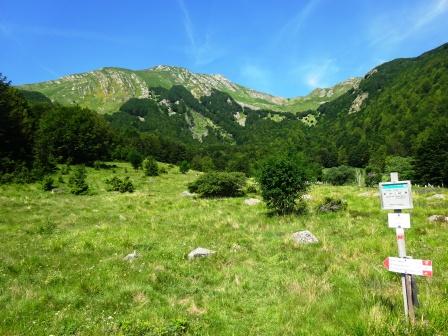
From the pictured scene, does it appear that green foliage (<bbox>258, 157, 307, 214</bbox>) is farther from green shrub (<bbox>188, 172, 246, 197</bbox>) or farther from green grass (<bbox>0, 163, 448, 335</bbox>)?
green shrub (<bbox>188, 172, 246, 197</bbox>)

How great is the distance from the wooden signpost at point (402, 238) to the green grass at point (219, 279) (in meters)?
0.51

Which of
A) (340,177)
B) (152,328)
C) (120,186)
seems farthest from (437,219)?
(340,177)

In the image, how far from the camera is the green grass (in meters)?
7.78

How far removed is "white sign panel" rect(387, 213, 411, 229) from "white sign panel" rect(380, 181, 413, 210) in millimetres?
207

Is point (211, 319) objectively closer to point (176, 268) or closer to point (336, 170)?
point (176, 268)

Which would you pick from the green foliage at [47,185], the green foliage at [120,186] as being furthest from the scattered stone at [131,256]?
the green foliage at [47,185]

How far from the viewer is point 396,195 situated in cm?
723

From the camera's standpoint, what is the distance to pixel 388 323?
712cm

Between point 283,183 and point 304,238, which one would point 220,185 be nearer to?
point 283,183

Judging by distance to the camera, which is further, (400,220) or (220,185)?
(220,185)

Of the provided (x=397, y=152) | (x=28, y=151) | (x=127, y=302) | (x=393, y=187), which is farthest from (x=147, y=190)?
(x=397, y=152)

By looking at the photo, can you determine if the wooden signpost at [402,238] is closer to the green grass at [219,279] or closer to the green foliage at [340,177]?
the green grass at [219,279]

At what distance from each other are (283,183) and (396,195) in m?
18.4

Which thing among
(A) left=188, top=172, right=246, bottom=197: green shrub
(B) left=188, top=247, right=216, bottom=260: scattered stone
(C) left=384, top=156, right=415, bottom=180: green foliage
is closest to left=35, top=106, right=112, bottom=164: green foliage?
(A) left=188, top=172, right=246, bottom=197: green shrub
